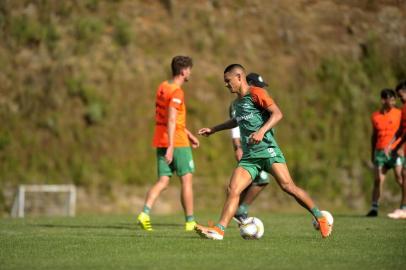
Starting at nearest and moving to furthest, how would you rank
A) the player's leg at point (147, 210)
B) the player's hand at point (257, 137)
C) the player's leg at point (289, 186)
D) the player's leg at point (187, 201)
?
the player's hand at point (257, 137) < the player's leg at point (289, 186) < the player's leg at point (147, 210) < the player's leg at point (187, 201)

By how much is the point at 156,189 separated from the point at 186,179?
0.46m

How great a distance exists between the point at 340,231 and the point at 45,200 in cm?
1254

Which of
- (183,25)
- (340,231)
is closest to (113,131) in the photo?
(183,25)

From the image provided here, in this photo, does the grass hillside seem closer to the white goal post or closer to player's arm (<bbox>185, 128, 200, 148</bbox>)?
the white goal post

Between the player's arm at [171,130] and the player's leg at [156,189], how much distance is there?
474 mm

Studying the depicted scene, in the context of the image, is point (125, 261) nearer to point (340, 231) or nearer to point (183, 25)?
point (340, 231)

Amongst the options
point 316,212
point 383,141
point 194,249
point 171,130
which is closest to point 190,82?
point 383,141

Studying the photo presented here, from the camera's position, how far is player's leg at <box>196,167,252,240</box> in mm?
9938

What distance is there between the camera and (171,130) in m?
12.3

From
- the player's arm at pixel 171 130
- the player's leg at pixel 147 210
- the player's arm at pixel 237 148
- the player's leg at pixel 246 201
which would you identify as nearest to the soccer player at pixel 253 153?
the player's arm at pixel 171 130

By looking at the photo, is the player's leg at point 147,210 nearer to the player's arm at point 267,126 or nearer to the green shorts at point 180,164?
the green shorts at point 180,164

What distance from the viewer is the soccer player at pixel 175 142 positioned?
12.5 meters

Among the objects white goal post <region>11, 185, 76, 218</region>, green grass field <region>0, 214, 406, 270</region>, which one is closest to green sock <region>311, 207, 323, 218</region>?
green grass field <region>0, 214, 406, 270</region>

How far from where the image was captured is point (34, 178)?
23.7 meters
